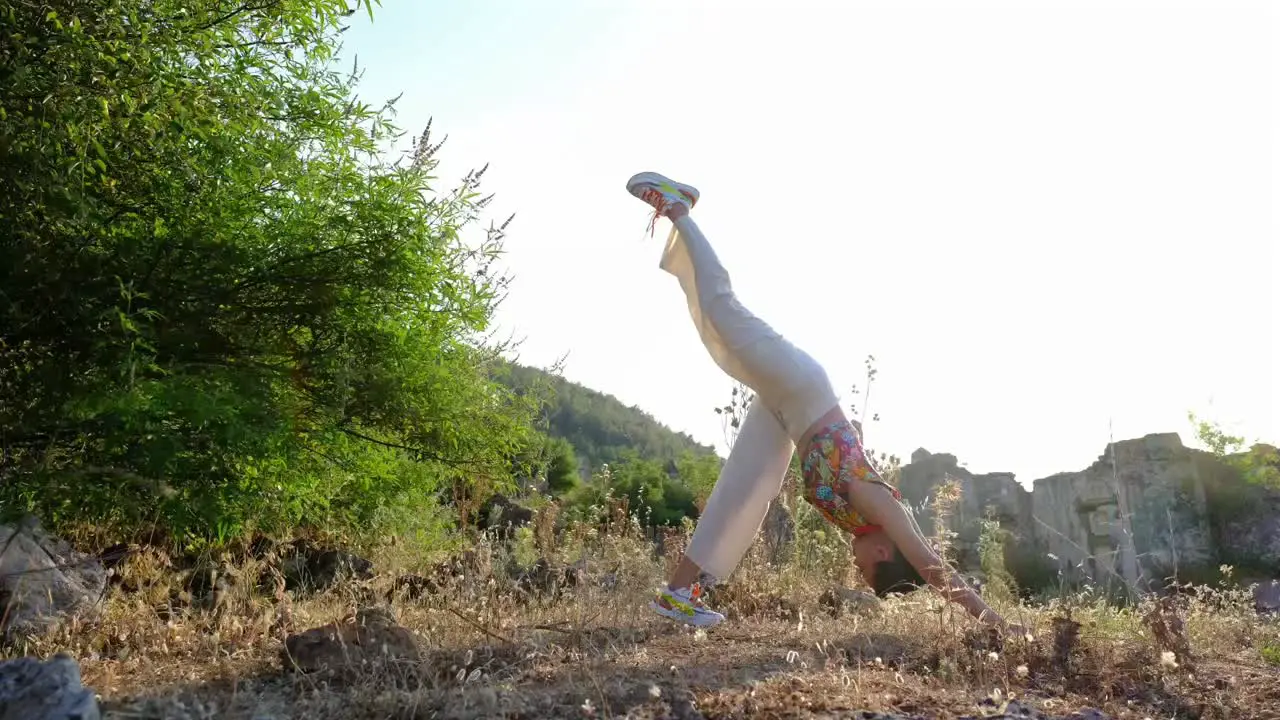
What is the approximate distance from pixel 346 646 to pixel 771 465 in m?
1.88

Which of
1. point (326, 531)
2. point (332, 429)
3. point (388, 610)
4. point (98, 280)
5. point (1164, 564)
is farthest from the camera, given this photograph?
point (1164, 564)

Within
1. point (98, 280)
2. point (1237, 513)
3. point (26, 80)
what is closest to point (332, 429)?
point (98, 280)

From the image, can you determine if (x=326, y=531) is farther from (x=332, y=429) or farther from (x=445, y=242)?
(x=445, y=242)

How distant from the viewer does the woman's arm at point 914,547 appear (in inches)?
130

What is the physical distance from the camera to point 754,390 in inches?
146

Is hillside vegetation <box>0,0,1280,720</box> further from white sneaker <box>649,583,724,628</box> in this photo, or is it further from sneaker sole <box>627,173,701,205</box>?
sneaker sole <box>627,173,701,205</box>

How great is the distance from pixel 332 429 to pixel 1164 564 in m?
15.5

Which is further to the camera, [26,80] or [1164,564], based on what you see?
[1164,564]

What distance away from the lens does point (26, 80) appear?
10.7 feet

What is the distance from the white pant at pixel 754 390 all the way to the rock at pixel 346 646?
1.37 metres

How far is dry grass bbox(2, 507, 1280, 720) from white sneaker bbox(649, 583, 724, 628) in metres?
0.08

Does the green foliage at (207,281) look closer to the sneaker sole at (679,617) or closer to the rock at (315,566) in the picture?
the rock at (315,566)

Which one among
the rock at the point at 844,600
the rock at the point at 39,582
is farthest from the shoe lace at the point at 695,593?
the rock at the point at 39,582

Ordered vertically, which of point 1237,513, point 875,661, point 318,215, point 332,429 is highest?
point 1237,513
